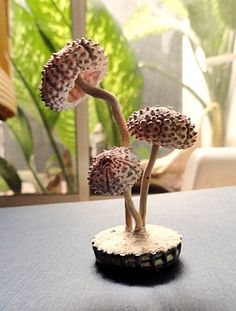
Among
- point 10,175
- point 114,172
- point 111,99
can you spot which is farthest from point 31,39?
point 114,172

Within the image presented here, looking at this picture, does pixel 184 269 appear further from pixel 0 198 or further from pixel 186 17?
pixel 186 17


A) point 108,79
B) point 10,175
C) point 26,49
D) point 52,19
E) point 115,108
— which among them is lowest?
point 10,175

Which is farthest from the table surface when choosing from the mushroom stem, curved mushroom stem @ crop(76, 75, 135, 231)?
the mushroom stem

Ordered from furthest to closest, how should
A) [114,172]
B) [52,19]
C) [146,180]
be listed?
[52,19] → [146,180] → [114,172]

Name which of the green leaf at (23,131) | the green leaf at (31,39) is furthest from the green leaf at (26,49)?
the green leaf at (23,131)

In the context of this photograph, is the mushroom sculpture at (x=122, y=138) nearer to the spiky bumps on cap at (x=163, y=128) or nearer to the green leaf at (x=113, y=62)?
the spiky bumps on cap at (x=163, y=128)

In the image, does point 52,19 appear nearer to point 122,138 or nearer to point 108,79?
point 108,79
